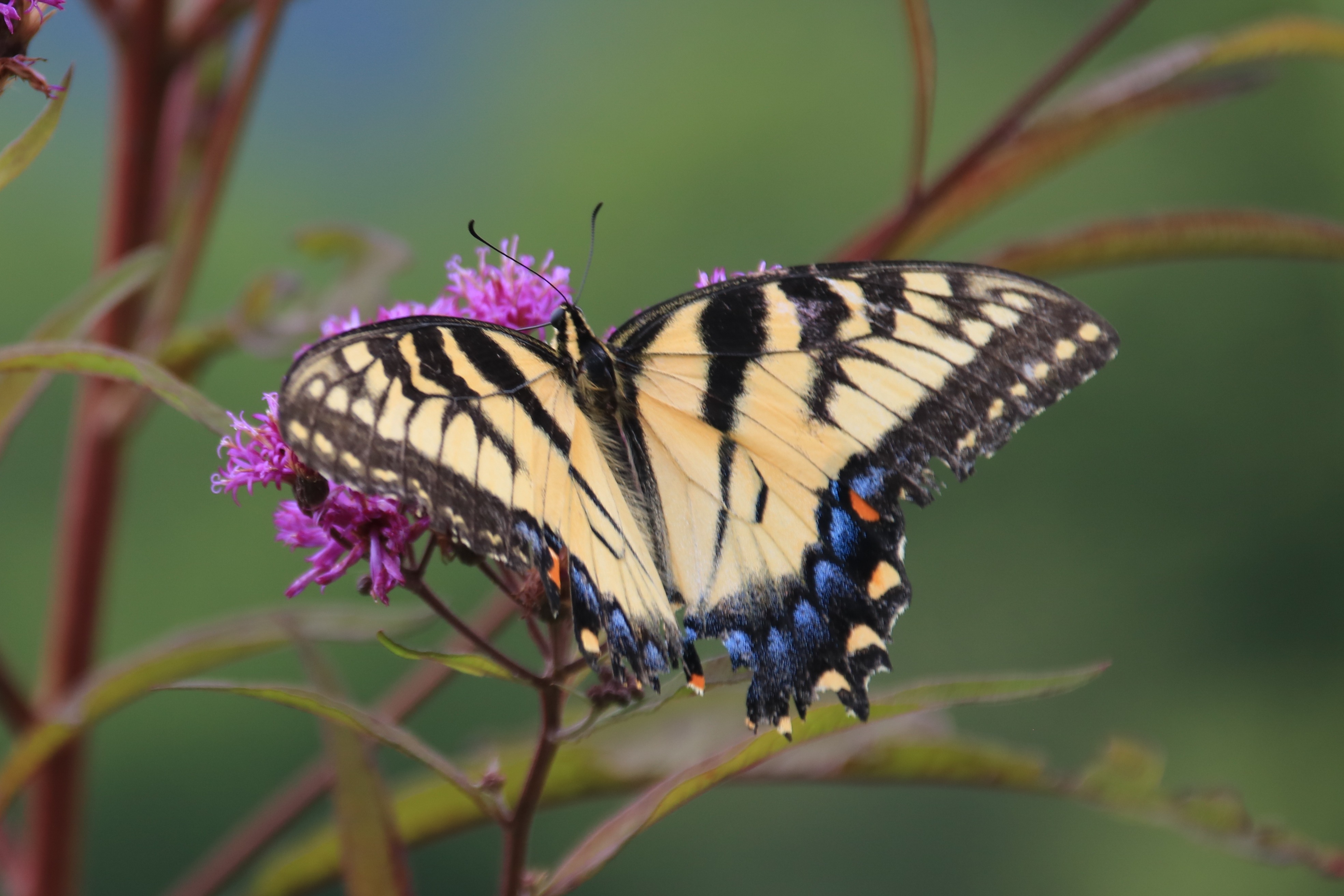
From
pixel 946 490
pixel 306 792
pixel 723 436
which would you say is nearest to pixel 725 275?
pixel 723 436

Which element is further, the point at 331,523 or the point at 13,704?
the point at 13,704

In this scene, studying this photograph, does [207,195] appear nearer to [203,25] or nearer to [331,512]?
[203,25]

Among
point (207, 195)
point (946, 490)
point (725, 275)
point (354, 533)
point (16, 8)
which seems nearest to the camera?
point (16, 8)

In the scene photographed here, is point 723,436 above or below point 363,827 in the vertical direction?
above

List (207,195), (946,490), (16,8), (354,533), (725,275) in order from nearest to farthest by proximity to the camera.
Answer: (16,8) < (354,533) < (725,275) < (207,195) < (946,490)

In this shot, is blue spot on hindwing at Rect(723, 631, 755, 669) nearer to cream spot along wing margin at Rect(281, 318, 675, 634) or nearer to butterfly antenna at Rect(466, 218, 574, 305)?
cream spot along wing margin at Rect(281, 318, 675, 634)

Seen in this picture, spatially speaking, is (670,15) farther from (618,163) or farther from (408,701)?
(408,701)

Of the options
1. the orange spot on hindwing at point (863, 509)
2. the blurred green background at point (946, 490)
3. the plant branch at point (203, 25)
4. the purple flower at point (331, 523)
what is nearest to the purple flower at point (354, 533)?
the purple flower at point (331, 523)

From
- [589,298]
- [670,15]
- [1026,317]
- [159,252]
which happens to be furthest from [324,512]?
[670,15]
